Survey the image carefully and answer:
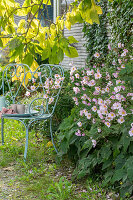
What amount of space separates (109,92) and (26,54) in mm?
881

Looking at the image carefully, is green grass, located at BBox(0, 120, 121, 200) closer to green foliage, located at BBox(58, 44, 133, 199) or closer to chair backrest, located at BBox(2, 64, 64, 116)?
green foliage, located at BBox(58, 44, 133, 199)

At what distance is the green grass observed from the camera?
2.70 m

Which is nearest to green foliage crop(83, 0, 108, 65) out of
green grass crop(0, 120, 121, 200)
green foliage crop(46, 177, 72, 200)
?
green grass crop(0, 120, 121, 200)

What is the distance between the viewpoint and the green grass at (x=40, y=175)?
2.70 m

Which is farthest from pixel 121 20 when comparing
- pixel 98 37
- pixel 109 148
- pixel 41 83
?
pixel 109 148

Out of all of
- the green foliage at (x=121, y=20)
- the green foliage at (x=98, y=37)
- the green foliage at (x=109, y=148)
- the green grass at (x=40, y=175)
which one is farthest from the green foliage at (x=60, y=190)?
the green foliage at (x=98, y=37)

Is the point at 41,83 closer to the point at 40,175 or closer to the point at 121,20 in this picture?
the point at 40,175

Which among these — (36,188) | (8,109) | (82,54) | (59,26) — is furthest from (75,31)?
(36,188)

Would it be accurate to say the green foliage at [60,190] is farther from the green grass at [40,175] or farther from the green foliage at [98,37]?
the green foliage at [98,37]

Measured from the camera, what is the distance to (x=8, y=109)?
3.89 m

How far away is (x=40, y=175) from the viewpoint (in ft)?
10.5

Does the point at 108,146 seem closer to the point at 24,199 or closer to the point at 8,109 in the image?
the point at 24,199

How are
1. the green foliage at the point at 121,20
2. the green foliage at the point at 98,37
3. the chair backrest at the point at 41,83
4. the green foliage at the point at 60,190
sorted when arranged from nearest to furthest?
the green foliage at the point at 60,190 < the chair backrest at the point at 41,83 < the green foliage at the point at 121,20 < the green foliage at the point at 98,37

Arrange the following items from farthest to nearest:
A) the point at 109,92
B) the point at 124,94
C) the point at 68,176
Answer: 1. the point at 68,176
2. the point at 109,92
3. the point at 124,94
